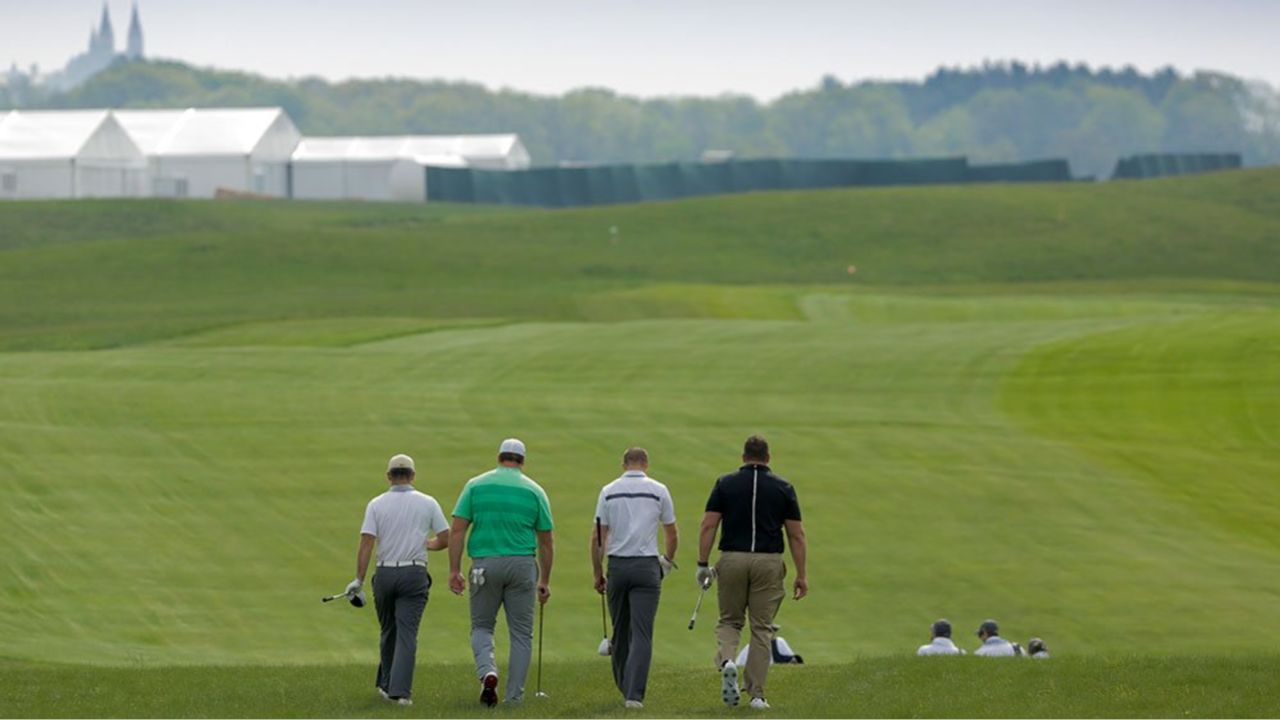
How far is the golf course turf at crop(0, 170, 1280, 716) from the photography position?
59.2 ft

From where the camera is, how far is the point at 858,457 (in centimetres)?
3241

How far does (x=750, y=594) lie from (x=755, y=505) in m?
0.75

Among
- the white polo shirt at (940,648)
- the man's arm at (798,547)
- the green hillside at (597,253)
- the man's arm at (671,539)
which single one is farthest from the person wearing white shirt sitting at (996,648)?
the green hillside at (597,253)

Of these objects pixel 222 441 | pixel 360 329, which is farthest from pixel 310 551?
pixel 360 329

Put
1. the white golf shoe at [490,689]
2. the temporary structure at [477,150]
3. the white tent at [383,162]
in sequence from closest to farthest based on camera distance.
A: the white golf shoe at [490,689]
the white tent at [383,162]
the temporary structure at [477,150]

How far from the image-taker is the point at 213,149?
129500 millimetres

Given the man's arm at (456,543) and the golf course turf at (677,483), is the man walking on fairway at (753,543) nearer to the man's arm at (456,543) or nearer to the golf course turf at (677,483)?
the golf course turf at (677,483)

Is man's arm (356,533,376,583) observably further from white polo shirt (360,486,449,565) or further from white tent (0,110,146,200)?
white tent (0,110,146,200)

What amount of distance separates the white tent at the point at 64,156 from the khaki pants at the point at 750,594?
3980 inches

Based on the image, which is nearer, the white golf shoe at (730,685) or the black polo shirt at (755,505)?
the white golf shoe at (730,685)

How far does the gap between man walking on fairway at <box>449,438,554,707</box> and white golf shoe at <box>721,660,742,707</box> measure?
5.45 feet

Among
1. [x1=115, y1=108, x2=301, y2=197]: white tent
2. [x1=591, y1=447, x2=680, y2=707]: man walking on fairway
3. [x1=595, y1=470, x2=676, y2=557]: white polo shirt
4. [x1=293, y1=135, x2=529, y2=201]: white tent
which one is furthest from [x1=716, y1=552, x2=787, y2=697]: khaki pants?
[x1=115, y1=108, x2=301, y2=197]: white tent

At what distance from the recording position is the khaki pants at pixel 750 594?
651 inches

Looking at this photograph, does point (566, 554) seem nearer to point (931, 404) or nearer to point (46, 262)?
point (931, 404)
